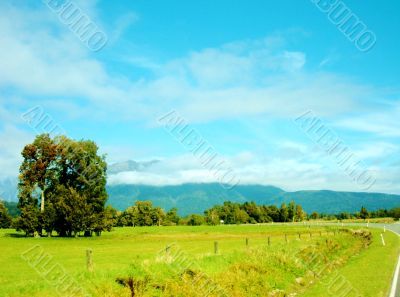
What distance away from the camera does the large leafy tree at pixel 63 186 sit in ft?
236

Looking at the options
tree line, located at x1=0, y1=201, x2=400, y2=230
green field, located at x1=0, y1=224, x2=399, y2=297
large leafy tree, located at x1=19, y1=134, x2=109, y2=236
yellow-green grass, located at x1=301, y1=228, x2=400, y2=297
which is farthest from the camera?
tree line, located at x1=0, y1=201, x2=400, y2=230

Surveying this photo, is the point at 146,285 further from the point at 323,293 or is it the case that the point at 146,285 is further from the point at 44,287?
the point at 323,293

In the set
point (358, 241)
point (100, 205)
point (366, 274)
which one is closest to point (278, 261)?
point (366, 274)

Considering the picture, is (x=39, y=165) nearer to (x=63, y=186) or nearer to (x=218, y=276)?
(x=63, y=186)

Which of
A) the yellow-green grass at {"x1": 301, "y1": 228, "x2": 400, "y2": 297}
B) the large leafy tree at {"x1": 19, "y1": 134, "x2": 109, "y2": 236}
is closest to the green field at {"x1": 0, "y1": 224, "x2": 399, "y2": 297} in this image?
the yellow-green grass at {"x1": 301, "y1": 228, "x2": 400, "y2": 297}

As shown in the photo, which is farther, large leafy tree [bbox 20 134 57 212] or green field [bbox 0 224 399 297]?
large leafy tree [bbox 20 134 57 212]

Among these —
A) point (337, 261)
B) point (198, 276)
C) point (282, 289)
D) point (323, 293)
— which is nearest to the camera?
point (198, 276)

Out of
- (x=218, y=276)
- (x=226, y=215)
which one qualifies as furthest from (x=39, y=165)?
(x=226, y=215)

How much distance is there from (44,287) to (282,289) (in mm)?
11719

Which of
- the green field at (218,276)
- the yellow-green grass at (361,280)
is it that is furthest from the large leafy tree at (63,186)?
the yellow-green grass at (361,280)

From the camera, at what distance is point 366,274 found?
79.3 feet

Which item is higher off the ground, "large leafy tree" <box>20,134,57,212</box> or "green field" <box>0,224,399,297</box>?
"large leafy tree" <box>20,134,57,212</box>

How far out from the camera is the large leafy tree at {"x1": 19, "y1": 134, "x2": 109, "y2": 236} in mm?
71938

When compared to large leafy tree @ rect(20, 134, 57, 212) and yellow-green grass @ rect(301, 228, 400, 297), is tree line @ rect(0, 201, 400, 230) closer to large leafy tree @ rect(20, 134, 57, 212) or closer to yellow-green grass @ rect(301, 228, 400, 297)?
large leafy tree @ rect(20, 134, 57, 212)
